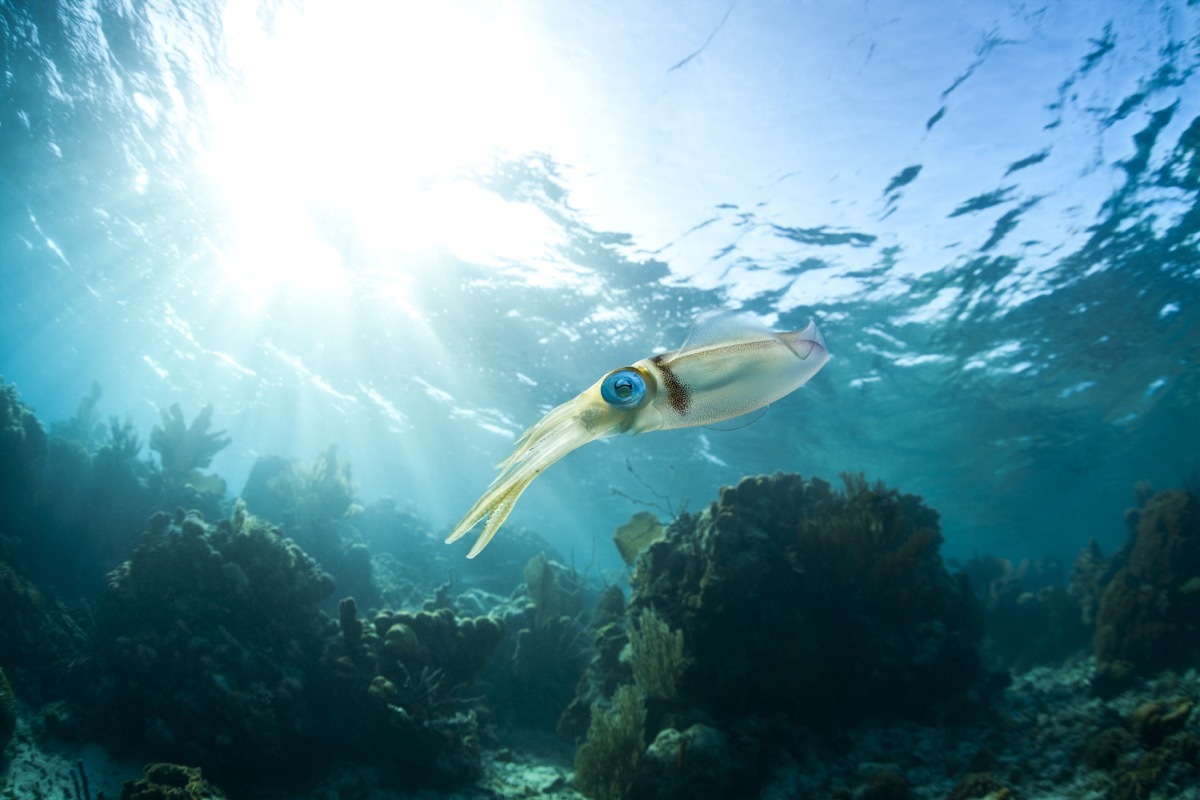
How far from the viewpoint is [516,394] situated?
24734 millimetres

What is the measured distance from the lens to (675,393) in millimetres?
1211

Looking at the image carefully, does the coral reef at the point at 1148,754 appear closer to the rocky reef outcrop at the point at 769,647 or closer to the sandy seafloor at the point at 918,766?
the sandy seafloor at the point at 918,766

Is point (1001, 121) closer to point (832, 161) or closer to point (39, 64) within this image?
point (832, 161)

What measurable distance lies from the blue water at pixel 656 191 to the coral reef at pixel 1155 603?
6325 mm

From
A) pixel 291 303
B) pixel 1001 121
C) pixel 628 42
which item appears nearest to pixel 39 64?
pixel 291 303

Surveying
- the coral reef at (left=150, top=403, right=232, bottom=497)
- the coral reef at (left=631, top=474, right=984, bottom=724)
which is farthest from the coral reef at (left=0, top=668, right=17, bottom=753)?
the coral reef at (left=150, top=403, right=232, bottom=497)

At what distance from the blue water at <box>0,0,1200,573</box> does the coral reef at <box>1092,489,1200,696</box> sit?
6.33 meters

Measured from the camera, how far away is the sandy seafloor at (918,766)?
4.85 metres

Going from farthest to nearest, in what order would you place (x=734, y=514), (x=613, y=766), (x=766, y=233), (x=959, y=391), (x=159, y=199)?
1. (x=959, y=391)
2. (x=159, y=199)
3. (x=766, y=233)
4. (x=734, y=514)
5. (x=613, y=766)

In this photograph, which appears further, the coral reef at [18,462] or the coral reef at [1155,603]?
the coral reef at [18,462]

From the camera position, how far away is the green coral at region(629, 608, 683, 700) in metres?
6.56

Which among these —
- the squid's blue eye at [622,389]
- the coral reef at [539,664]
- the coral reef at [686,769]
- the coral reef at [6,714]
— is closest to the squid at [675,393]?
the squid's blue eye at [622,389]

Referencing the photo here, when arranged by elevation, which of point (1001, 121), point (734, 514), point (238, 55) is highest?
point (238, 55)

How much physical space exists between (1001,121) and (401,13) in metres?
11.6
